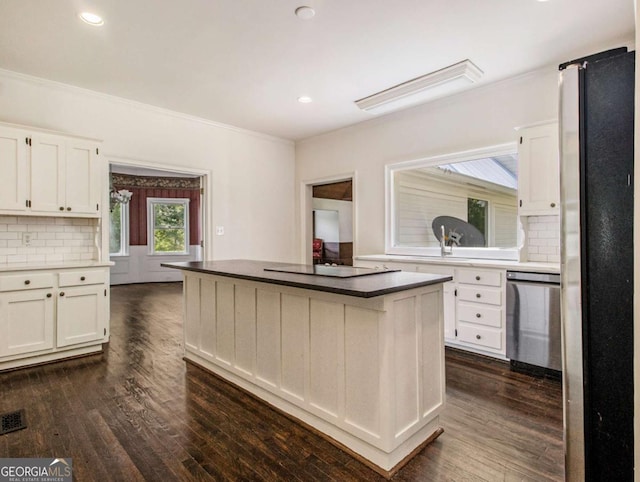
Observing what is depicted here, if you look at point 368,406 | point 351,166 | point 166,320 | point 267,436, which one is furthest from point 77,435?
point 351,166

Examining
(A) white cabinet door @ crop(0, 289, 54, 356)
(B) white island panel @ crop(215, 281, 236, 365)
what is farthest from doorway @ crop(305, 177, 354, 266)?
(A) white cabinet door @ crop(0, 289, 54, 356)

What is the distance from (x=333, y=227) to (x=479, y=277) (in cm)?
585

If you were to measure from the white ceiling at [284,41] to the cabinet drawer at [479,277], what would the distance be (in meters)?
1.90

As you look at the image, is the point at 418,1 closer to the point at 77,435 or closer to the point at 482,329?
the point at 482,329

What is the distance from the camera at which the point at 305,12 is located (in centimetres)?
246

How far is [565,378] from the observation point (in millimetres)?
937

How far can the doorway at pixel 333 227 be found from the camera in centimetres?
822

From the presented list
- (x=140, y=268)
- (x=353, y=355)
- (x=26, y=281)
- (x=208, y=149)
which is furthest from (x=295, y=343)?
(x=140, y=268)

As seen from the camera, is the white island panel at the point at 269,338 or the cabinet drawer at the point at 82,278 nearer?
the white island panel at the point at 269,338

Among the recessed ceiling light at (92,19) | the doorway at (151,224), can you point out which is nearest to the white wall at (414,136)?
the recessed ceiling light at (92,19)

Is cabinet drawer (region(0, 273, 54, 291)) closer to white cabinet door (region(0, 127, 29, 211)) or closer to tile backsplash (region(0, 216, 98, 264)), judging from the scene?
tile backsplash (region(0, 216, 98, 264))

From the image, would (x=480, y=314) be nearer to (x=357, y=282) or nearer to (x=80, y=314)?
(x=357, y=282)

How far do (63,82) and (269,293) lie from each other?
3.14 meters

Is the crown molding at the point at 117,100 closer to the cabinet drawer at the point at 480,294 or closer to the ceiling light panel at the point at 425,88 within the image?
the ceiling light panel at the point at 425,88
